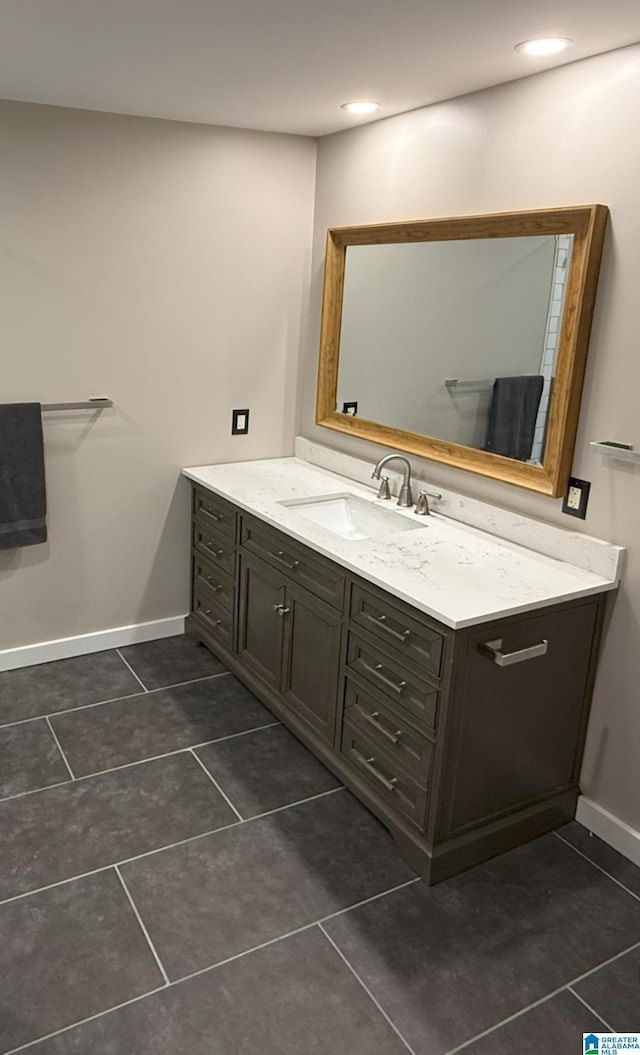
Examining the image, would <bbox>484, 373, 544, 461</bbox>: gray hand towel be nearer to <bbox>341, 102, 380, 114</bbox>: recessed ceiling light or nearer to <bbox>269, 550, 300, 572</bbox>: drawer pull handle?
<bbox>269, 550, 300, 572</bbox>: drawer pull handle

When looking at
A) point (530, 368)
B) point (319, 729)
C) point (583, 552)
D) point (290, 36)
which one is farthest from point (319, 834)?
point (290, 36)

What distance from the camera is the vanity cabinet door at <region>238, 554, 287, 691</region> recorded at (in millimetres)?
2963

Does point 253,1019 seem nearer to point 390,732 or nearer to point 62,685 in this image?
point 390,732

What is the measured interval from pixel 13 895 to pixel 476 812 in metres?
1.29

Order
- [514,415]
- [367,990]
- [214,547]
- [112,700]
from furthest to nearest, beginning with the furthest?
[214,547], [112,700], [514,415], [367,990]

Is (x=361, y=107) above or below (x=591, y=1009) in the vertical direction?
above

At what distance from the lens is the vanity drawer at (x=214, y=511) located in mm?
3226

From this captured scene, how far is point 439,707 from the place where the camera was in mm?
2174

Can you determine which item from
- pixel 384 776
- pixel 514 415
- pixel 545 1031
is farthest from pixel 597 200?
pixel 545 1031

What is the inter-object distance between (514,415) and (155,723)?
169 centimetres

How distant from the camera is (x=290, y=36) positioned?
6.70 feet

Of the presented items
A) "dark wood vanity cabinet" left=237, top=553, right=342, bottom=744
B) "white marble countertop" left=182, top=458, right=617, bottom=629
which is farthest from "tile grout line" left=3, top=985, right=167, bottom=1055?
"white marble countertop" left=182, top=458, right=617, bottom=629

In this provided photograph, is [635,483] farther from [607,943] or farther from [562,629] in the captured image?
[607,943]

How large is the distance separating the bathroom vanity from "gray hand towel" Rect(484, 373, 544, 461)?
306 mm
